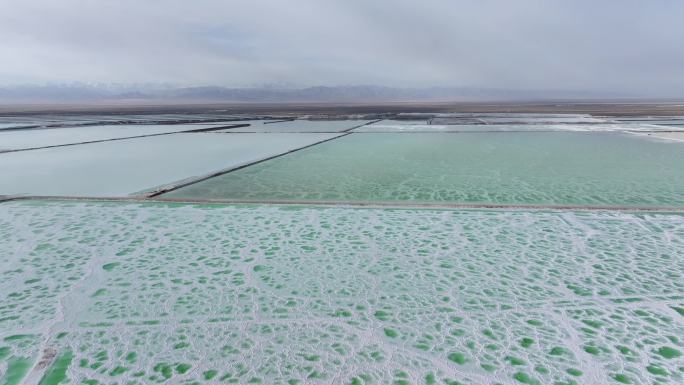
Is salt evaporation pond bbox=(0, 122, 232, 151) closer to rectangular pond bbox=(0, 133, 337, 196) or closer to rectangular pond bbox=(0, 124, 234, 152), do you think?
rectangular pond bbox=(0, 124, 234, 152)

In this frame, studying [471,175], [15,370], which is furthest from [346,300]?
[471,175]

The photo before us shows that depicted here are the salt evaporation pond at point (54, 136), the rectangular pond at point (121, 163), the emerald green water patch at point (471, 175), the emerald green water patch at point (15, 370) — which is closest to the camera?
the emerald green water patch at point (15, 370)

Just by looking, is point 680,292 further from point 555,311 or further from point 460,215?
point 460,215

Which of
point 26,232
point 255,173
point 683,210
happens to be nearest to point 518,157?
point 683,210

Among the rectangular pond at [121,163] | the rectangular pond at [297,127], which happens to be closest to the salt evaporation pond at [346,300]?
the rectangular pond at [121,163]

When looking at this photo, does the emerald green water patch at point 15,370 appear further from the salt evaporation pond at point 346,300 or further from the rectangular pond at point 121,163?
the rectangular pond at point 121,163

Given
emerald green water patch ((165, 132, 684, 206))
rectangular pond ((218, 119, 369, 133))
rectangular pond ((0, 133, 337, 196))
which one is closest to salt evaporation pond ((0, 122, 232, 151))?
rectangular pond ((0, 133, 337, 196))
